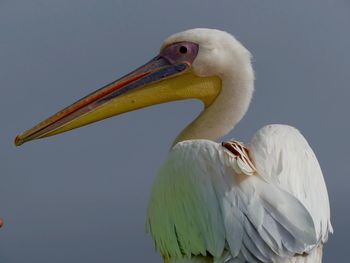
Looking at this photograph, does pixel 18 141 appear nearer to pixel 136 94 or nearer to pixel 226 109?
pixel 136 94

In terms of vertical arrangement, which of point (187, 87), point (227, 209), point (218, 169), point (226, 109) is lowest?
point (227, 209)

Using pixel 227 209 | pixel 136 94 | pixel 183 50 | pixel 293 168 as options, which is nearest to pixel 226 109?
pixel 183 50

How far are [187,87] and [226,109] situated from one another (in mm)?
481

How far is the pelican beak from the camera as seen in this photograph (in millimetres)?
11461

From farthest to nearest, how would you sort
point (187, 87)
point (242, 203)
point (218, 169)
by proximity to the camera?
point (187, 87) → point (218, 169) → point (242, 203)

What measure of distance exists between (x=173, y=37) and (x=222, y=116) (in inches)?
32.9

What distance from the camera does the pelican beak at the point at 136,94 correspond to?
11461 millimetres

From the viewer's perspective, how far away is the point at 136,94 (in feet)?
37.9

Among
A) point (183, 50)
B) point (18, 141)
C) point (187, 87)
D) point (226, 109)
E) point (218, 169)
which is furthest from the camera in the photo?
point (187, 87)

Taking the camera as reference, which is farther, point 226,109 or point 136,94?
point 136,94

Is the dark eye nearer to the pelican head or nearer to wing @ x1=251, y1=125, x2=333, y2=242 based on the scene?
the pelican head

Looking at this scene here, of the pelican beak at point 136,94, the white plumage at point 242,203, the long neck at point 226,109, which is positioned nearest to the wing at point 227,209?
the white plumage at point 242,203

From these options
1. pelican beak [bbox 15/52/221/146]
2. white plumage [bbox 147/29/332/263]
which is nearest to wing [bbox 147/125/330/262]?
white plumage [bbox 147/29/332/263]

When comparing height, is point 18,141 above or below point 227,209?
above
